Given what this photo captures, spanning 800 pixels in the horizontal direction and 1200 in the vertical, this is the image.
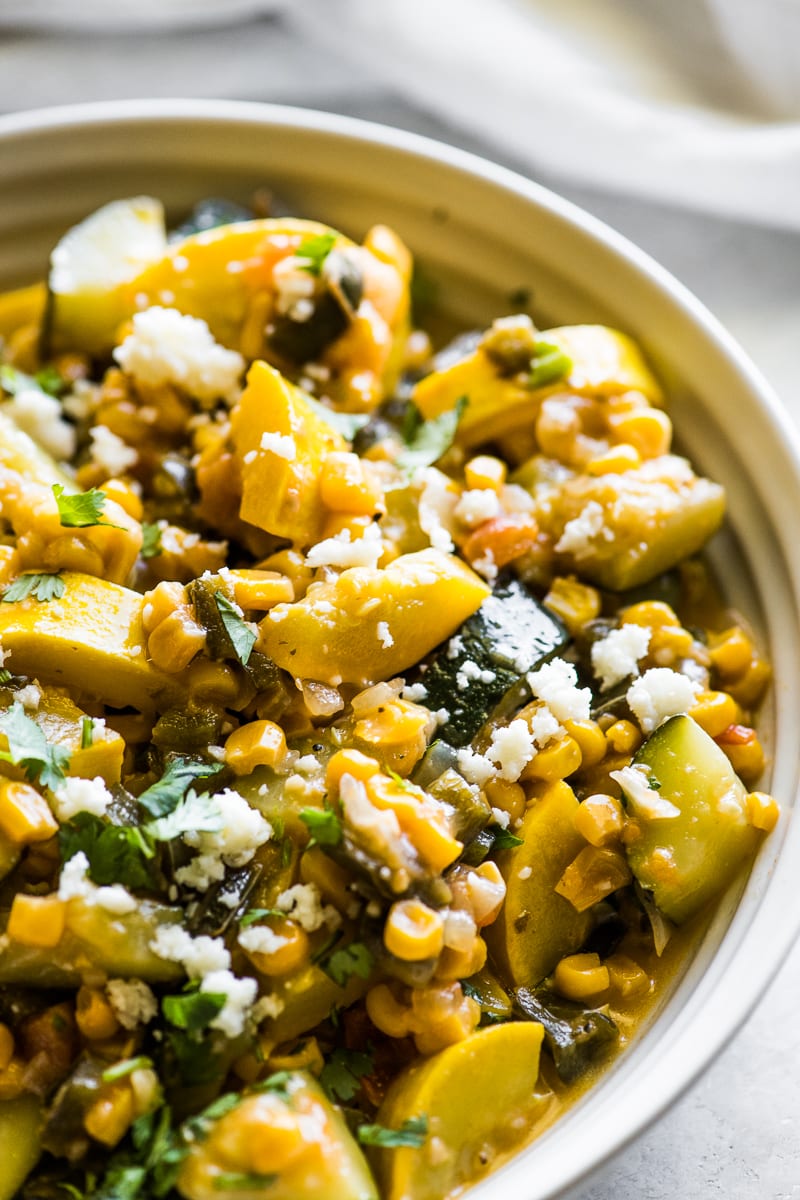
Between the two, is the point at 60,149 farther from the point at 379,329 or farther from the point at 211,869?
the point at 211,869

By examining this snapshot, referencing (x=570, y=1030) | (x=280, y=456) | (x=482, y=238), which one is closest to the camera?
(x=570, y=1030)

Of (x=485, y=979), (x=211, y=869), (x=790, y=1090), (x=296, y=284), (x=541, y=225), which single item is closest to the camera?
(x=211, y=869)

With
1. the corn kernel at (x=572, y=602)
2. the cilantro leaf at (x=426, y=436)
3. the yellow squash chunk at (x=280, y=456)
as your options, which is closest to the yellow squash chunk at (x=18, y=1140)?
the yellow squash chunk at (x=280, y=456)

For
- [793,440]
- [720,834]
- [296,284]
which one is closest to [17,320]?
[296,284]

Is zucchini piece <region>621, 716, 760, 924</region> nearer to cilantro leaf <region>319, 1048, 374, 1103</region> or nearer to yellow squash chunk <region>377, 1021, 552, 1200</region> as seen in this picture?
yellow squash chunk <region>377, 1021, 552, 1200</region>

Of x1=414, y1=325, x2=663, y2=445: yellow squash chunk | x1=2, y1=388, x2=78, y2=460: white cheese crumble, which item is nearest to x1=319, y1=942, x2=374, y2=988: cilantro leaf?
x1=414, y1=325, x2=663, y2=445: yellow squash chunk

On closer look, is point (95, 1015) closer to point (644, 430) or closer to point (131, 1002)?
point (131, 1002)

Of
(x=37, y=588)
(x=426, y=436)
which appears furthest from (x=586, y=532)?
(x=37, y=588)
